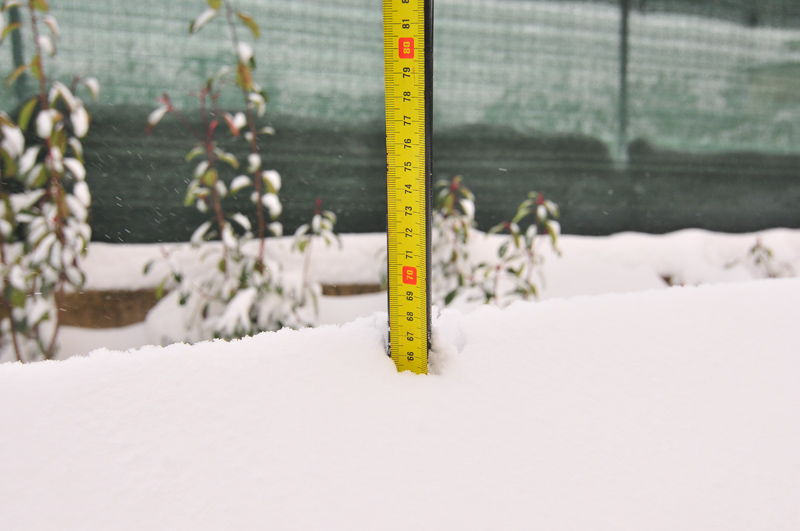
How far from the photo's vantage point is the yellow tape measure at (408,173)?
0.87m

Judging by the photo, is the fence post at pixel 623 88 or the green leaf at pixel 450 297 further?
the fence post at pixel 623 88

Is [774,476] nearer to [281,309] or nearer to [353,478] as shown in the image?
[353,478]

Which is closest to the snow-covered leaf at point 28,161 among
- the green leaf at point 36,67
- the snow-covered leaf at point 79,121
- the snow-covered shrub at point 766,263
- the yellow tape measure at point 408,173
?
the snow-covered leaf at point 79,121

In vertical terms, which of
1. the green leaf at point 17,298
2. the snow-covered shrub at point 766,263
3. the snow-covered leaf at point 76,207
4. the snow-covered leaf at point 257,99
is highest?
the snow-covered leaf at point 257,99

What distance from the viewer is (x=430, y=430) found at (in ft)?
2.52

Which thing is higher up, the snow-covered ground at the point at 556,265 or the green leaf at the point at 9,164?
the green leaf at the point at 9,164

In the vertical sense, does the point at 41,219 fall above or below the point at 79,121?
below

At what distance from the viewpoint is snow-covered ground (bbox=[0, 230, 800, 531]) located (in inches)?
25.4

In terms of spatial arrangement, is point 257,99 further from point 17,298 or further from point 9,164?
point 17,298

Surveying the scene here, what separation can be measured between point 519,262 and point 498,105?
0.89 metres

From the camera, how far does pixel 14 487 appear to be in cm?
65

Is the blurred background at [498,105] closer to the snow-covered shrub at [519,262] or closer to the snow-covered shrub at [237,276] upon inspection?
the snow-covered shrub at [519,262]

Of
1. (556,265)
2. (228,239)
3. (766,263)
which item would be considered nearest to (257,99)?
(228,239)

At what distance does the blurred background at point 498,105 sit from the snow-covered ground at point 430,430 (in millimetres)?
1656
